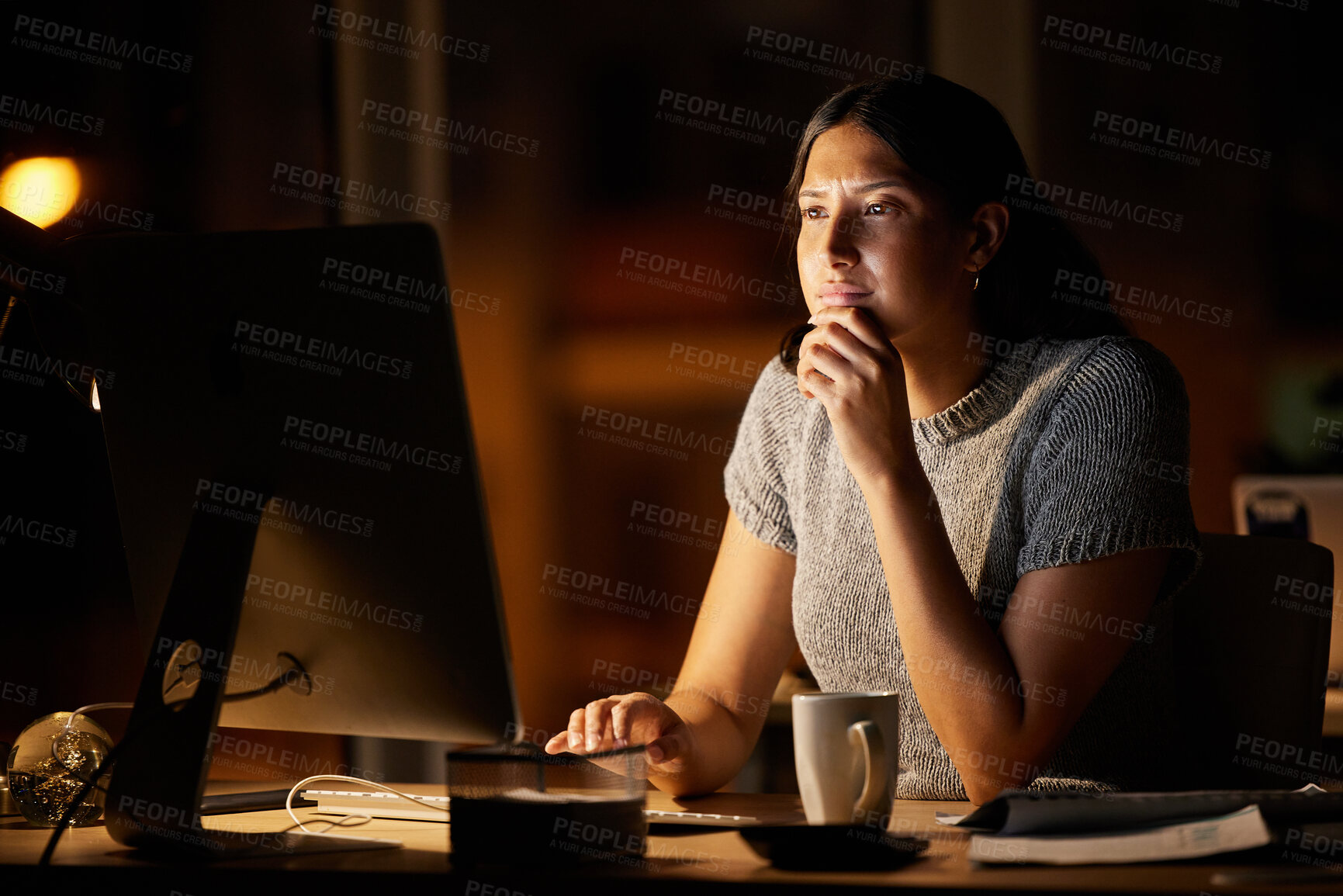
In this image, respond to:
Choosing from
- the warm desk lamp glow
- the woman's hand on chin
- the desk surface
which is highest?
the warm desk lamp glow

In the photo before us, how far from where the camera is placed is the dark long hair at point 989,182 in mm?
1269

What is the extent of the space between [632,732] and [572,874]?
46cm

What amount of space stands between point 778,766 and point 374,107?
1773 mm

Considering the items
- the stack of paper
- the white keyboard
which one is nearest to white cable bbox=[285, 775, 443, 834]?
the white keyboard

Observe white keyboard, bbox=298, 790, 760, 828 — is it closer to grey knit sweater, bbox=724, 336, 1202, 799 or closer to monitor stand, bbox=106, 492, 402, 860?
monitor stand, bbox=106, 492, 402, 860

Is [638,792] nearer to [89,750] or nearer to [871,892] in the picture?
[871,892]

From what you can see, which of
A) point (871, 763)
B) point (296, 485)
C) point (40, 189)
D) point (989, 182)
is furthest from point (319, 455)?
point (40, 189)

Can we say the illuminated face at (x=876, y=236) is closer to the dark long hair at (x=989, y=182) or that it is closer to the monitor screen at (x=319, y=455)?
the dark long hair at (x=989, y=182)

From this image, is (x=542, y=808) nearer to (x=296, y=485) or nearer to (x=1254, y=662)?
(x=296, y=485)

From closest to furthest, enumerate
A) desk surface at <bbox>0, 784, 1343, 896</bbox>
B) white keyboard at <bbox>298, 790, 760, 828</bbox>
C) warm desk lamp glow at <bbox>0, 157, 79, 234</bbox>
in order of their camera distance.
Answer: desk surface at <bbox>0, 784, 1343, 896</bbox>, white keyboard at <bbox>298, 790, 760, 828</bbox>, warm desk lamp glow at <bbox>0, 157, 79, 234</bbox>

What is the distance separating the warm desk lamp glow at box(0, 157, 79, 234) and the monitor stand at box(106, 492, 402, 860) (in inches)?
39.6

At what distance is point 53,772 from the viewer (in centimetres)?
93

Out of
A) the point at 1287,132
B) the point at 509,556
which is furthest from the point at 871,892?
the point at 1287,132

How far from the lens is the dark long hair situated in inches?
49.9
